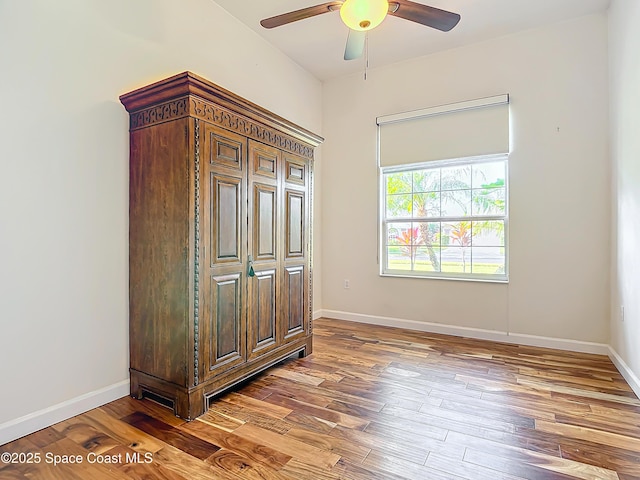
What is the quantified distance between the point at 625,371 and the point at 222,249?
3.08 m

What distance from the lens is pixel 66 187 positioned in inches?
81.3

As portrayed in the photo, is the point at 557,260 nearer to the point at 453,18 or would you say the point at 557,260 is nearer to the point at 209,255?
the point at 453,18

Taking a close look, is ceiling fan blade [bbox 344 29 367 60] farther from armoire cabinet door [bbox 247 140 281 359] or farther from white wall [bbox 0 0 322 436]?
white wall [bbox 0 0 322 436]

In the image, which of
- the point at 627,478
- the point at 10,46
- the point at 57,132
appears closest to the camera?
the point at 627,478

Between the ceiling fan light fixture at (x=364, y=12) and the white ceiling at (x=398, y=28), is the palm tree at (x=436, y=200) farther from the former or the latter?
the ceiling fan light fixture at (x=364, y=12)

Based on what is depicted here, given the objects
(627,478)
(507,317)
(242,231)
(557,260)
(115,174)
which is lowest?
(627,478)

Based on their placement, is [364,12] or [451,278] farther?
[451,278]

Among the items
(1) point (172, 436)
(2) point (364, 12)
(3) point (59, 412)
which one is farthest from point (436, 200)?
(3) point (59, 412)

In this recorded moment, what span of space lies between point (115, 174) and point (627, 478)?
3.15 meters

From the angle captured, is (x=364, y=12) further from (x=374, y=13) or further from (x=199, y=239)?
(x=199, y=239)

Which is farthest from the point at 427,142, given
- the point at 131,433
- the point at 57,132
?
the point at 131,433

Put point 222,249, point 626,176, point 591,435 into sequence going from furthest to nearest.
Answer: point 626,176 < point 222,249 < point 591,435

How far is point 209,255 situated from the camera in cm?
217

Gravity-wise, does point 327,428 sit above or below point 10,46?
below
